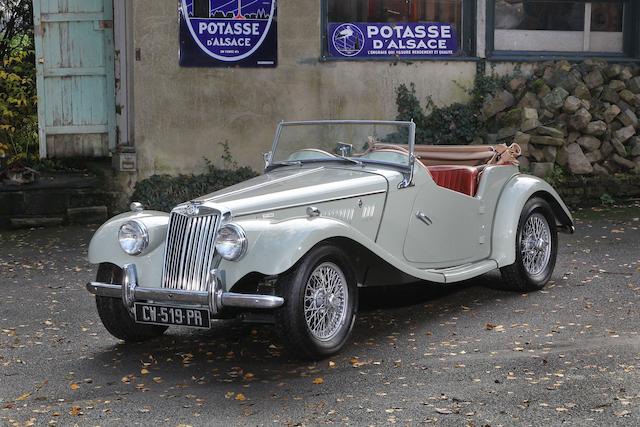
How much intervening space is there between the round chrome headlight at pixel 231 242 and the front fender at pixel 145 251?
0.52 metres

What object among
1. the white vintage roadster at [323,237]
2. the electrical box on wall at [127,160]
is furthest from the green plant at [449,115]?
the white vintage roadster at [323,237]

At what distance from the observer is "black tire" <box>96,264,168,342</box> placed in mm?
6426

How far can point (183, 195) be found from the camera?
11.6 meters

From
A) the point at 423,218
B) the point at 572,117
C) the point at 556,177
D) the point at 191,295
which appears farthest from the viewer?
the point at 572,117

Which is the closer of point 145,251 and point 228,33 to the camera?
point 145,251

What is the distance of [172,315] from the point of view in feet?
19.3

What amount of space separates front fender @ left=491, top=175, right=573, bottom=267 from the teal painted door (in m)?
6.11

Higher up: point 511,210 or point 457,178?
point 457,178

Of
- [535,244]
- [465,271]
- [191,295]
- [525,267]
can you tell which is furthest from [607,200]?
[191,295]

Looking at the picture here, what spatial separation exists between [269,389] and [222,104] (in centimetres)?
675

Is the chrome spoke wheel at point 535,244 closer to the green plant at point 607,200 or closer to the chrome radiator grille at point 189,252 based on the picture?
the chrome radiator grille at point 189,252

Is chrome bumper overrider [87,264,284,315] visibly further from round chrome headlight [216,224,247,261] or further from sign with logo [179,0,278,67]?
sign with logo [179,0,278,67]

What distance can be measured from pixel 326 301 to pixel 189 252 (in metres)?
0.87

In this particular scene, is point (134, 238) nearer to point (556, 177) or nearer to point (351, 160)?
point (351, 160)
